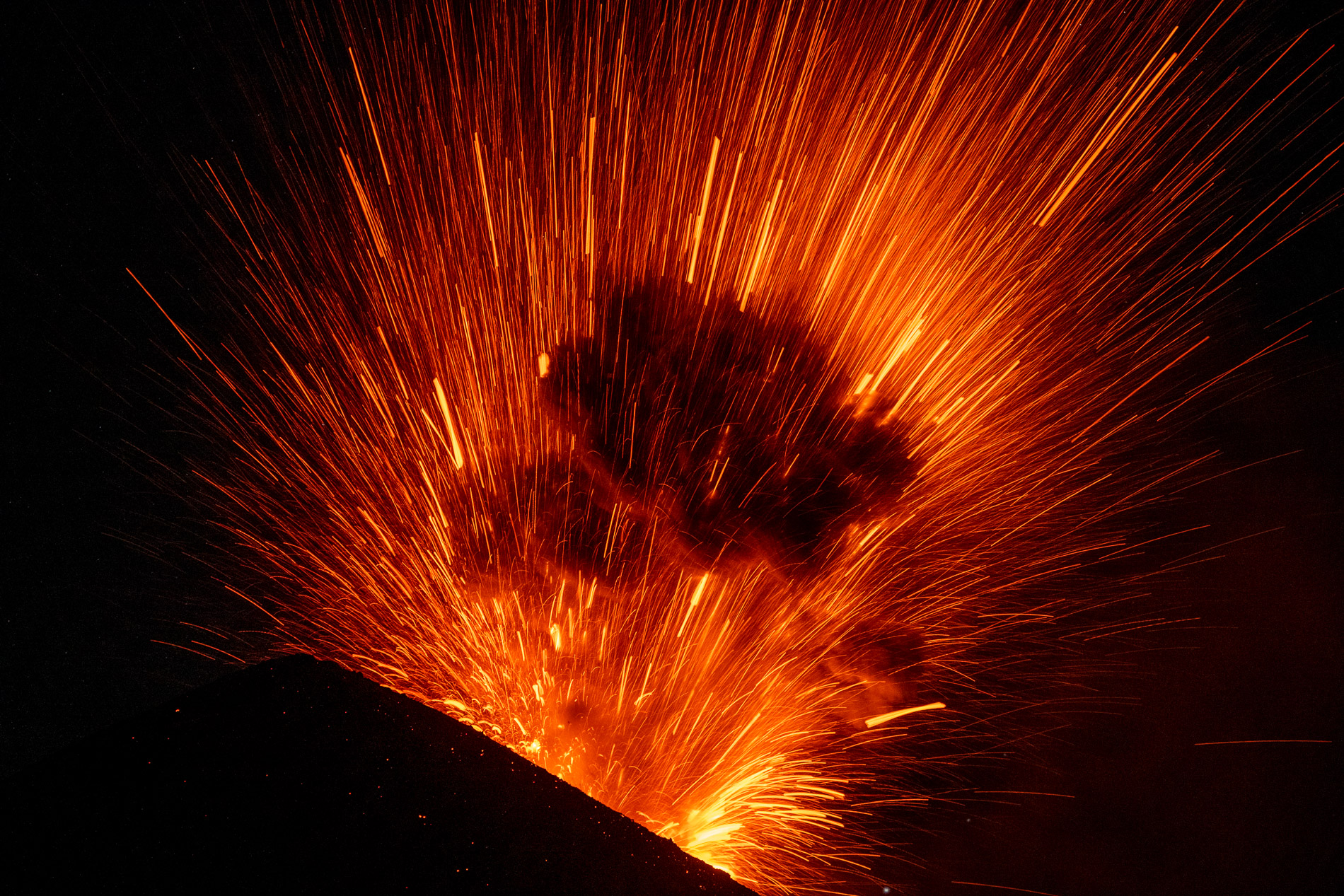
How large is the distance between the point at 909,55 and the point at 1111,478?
58.7 inches

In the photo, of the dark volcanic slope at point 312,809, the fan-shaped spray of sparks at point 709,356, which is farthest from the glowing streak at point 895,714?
the dark volcanic slope at point 312,809

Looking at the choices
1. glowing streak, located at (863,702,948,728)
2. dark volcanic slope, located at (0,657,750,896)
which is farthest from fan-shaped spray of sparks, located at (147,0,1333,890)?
dark volcanic slope, located at (0,657,750,896)

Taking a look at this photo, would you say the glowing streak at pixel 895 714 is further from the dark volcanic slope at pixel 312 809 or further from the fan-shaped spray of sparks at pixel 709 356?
the dark volcanic slope at pixel 312 809

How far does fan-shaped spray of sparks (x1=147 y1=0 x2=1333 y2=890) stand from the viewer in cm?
217

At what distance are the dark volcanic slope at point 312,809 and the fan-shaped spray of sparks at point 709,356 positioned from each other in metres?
1.14

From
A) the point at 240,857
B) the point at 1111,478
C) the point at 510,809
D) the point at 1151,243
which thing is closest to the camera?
the point at 240,857

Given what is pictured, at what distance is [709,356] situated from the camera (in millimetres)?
2141

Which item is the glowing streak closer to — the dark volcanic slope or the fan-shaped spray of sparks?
the fan-shaped spray of sparks

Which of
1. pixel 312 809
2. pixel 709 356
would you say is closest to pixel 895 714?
pixel 709 356

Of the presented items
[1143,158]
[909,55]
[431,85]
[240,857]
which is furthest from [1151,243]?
[240,857]

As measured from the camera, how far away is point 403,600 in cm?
232

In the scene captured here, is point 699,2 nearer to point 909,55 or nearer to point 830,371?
point 909,55

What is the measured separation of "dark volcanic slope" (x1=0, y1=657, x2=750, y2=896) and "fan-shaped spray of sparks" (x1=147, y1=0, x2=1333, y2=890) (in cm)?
114

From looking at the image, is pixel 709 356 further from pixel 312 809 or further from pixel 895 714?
pixel 312 809
